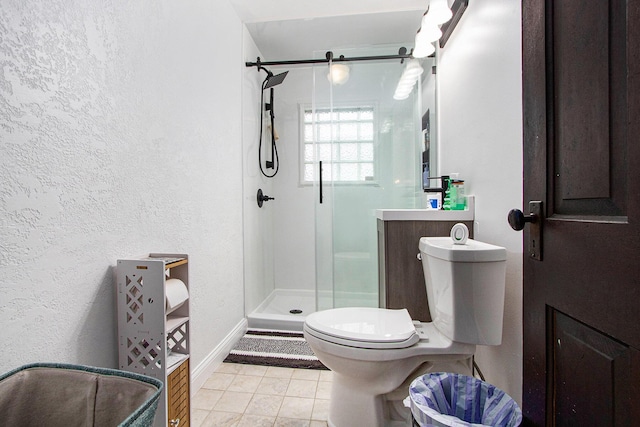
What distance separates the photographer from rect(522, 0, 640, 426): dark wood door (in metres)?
0.47

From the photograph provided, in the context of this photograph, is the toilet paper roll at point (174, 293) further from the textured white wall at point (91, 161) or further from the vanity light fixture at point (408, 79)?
the vanity light fixture at point (408, 79)

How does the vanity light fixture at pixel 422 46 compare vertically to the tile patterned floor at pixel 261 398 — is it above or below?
above

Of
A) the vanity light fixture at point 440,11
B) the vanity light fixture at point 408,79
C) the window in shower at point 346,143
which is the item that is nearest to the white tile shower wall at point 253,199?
the window in shower at point 346,143

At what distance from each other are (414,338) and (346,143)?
163cm

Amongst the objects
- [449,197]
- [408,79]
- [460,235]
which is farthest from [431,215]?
[408,79]

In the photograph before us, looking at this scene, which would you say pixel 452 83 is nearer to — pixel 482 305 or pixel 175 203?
pixel 482 305

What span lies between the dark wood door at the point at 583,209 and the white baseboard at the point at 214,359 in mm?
1446

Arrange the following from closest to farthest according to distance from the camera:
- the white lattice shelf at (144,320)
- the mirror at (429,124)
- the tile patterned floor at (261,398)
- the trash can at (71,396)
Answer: the trash can at (71,396) < the white lattice shelf at (144,320) < the tile patterned floor at (261,398) < the mirror at (429,124)

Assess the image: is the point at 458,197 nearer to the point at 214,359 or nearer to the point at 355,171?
the point at 355,171

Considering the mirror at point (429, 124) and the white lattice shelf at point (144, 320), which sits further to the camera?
the mirror at point (429, 124)

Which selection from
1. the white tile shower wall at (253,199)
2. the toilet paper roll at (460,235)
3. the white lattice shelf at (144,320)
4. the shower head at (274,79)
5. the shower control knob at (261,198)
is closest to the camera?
the white lattice shelf at (144,320)

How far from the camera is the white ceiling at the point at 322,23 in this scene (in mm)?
2086

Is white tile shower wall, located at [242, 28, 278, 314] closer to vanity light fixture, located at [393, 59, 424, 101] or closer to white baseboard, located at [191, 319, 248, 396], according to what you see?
white baseboard, located at [191, 319, 248, 396]

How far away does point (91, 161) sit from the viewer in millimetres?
943
